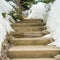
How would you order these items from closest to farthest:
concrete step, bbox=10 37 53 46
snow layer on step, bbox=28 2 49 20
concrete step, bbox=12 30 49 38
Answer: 1. concrete step, bbox=10 37 53 46
2. concrete step, bbox=12 30 49 38
3. snow layer on step, bbox=28 2 49 20

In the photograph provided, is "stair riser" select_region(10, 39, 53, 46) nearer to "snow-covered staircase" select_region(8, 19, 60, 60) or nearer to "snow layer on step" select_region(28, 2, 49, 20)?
"snow-covered staircase" select_region(8, 19, 60, 60)

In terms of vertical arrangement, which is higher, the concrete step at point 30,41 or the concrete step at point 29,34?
the concrete step at point 29,34

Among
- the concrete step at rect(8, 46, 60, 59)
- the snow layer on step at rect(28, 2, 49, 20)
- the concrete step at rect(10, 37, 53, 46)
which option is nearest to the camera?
the concrete step at rect(8, 46, 60, 59)

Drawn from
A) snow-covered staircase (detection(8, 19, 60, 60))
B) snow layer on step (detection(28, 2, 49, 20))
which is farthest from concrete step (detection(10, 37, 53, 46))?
snow layer on step (detection(28, 2, 49, 20))

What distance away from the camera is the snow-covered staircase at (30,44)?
3.55 m

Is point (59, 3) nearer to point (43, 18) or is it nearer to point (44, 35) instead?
point (44, 35)

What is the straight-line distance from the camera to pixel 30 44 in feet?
13.5

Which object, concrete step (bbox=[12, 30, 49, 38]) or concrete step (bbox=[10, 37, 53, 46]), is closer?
concrete step (bbox=[10, 37, 53, 46])

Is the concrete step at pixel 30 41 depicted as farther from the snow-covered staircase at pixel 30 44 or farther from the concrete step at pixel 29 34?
the concrete step at pixel 29 34

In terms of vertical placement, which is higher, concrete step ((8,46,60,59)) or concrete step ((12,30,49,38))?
concrete step ((12,30,49,38))

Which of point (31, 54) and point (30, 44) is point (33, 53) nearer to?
point (31, 54)

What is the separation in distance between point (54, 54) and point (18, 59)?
67cm

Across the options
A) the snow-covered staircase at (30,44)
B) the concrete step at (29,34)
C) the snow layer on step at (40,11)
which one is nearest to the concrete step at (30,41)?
the snow-covered staircase at (30,44)

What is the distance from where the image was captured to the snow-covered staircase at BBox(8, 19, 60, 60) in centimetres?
355
